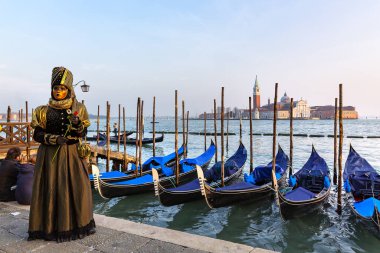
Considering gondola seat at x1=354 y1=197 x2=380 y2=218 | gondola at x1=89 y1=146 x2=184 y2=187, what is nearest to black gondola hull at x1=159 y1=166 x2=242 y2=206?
gondola at x1=89 y1=146 x2=184 y2=187

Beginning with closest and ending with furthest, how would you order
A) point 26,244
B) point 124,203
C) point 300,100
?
1. point 26,244
2. point 124,203
3. point 300,100

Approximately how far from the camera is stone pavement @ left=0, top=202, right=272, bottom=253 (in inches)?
98.0

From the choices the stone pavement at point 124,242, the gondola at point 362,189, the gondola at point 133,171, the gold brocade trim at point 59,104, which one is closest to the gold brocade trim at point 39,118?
the gold brocade trim at point 59,104

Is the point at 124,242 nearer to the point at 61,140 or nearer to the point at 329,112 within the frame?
the point at 61,140

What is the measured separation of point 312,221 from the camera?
20.6ft

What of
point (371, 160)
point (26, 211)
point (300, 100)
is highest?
point (300, 100)

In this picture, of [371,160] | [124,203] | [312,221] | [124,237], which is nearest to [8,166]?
[124,237]

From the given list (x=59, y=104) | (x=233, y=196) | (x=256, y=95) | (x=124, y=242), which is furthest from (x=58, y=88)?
(x=256, y=95)

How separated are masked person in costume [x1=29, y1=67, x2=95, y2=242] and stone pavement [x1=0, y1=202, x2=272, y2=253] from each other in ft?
0.40

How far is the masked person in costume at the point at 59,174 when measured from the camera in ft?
8.77

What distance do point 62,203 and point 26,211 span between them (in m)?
1.28

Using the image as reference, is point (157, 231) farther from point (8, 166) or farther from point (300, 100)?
point (300, 100)

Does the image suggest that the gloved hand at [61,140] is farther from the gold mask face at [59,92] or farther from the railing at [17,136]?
the railing at [17,136]

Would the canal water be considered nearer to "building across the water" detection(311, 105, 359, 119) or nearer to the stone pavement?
the stone pavement
